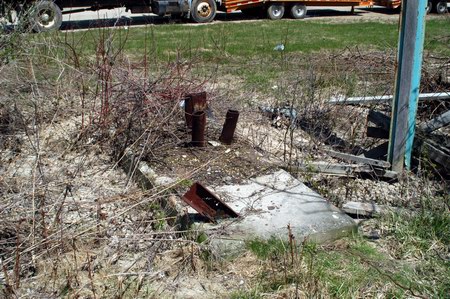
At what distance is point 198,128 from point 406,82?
6.07 feet

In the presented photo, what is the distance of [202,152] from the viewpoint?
5680 mm

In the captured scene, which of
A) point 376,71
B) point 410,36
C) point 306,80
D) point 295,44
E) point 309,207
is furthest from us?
point 295,44

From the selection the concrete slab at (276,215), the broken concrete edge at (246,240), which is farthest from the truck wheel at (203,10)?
the broken concrete edge at (246,240)

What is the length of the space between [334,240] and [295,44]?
30.5 feet

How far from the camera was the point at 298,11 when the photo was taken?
2111 centimetres

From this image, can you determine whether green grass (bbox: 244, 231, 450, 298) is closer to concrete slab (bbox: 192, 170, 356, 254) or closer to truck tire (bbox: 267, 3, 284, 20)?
concrete slab (bbox: 192, 170, 356, 254)

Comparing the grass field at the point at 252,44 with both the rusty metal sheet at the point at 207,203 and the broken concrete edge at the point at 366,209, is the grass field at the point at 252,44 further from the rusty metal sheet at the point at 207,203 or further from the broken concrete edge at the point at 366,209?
the broken concrete edge at the point at 366,209

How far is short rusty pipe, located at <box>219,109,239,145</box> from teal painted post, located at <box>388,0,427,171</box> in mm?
1393

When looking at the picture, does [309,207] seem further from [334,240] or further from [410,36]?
[410,36]

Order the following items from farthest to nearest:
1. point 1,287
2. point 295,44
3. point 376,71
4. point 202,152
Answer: point 295,44 < point 376,71 < point 202,152 < point 1,287

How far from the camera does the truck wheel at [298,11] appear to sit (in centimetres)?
2091

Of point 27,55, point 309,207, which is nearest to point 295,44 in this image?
point 27,55

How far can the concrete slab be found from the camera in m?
4.21

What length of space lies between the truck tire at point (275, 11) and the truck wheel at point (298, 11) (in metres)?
0.38
